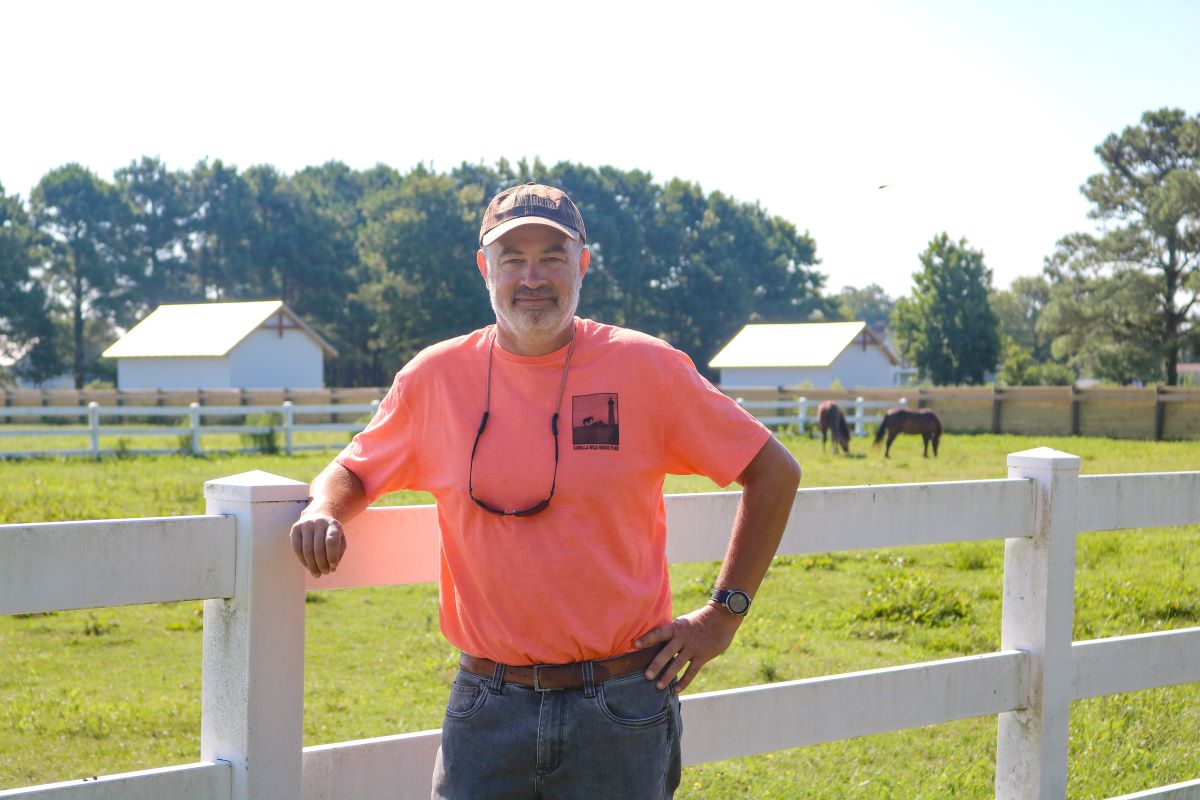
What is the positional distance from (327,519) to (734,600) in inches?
32.1

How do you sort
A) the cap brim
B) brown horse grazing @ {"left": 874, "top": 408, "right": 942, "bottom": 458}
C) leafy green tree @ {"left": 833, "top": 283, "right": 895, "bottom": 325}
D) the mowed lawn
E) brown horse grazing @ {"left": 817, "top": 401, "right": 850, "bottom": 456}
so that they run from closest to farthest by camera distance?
the cap brim < the mowed lawn < brown horse grazing @ {"left": 817, "top": 401, "right": 850, "bottom": 456} < brown horse grazing @ {"left": 874, "top": 408, "right": 942, "bottom": 458} < leafy green tree @ {"left": 833, "top": 283, "right": 895, "bottom": 325}

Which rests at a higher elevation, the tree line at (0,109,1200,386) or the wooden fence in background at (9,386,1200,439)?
the tree line at (0,109,1200,386)

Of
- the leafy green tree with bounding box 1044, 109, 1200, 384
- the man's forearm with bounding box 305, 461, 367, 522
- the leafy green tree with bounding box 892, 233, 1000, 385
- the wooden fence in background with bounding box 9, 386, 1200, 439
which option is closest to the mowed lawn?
the man's forearm with bounding box 305, 461, 367, 522

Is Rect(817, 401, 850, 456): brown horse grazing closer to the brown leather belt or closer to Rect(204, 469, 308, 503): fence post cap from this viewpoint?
the brown leather belt

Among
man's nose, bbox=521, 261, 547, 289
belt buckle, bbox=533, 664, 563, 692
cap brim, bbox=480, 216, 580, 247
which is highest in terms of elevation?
cap brim, bbox=480, 216, 580, 247

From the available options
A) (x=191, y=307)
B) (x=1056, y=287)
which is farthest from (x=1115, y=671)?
(x=191, y=307)

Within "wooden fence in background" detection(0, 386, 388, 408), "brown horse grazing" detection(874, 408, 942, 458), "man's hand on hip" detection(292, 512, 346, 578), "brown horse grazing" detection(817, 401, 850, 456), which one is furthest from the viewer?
"wooden fence in background" detection(0, 386, 388, 408)

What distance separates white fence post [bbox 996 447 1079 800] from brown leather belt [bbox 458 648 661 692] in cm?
168

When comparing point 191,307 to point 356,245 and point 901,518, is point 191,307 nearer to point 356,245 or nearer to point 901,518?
point 356,245

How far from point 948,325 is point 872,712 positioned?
61984 millimetres

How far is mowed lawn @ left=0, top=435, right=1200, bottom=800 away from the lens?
517 cm

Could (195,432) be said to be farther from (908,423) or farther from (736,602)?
(736,602)

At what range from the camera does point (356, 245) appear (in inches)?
2822

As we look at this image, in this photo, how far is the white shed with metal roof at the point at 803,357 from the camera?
5275 centimetres
